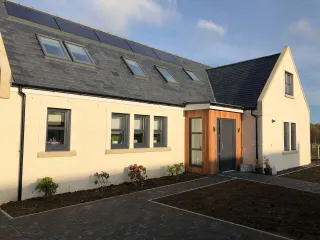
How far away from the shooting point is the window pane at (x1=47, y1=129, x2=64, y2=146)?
30.1ft

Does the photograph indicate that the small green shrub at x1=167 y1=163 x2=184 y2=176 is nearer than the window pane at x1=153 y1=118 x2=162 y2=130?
Yes

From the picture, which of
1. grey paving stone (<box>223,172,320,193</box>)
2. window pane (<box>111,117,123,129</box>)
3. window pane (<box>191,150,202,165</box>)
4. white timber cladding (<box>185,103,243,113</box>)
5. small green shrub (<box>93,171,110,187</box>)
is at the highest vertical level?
white timber cladding (<box>185,103,243,113</box>)

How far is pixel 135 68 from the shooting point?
1422cm

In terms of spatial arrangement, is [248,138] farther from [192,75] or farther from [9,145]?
[9,145]

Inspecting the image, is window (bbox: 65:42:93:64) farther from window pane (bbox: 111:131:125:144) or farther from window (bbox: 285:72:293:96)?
window (bbox: 285:72:293:96)

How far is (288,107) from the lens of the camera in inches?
653

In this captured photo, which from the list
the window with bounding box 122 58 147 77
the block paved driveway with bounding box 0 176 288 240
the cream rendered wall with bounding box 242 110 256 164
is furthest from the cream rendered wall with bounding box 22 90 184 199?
the cream rendered wall with bounding box 242 110 256 164

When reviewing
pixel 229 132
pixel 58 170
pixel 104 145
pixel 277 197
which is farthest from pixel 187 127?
pixel 58 170

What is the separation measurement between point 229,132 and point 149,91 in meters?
4.86

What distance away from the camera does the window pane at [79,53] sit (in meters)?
11.7

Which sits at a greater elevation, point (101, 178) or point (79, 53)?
point (79, 53)

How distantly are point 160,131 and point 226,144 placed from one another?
3682 millimetres

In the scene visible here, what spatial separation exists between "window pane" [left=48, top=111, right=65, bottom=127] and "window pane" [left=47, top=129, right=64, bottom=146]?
0.79 ft

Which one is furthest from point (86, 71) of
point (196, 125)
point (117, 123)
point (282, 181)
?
point (282, 181)
